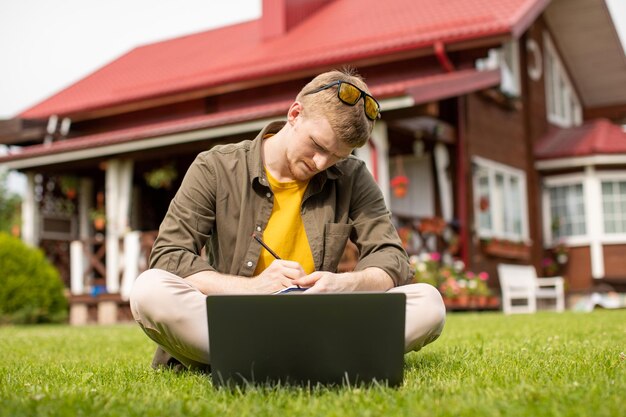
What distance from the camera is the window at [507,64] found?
1438 cm

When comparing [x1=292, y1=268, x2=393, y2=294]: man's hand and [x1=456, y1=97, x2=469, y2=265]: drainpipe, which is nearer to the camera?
[x1=292, y1=268, x2=393, y2=294]: man's hand

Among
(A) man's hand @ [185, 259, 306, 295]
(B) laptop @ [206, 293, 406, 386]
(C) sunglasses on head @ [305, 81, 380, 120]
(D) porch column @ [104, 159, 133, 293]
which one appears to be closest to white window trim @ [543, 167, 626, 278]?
(D) porch column @ [104, 159, 133, 293]

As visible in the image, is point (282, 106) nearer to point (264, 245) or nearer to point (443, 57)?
point (443, 57)

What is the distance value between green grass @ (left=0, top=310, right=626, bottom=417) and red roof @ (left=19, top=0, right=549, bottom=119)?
28.4ft

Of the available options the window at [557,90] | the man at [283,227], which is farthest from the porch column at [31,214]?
the man at [283,227]

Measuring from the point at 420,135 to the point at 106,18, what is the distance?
49.0 ft

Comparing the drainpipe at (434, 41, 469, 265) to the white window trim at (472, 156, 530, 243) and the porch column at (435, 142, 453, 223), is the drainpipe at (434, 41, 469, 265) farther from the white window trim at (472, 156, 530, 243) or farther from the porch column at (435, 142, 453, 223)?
the white window trim at (472, 156, 530, 243)

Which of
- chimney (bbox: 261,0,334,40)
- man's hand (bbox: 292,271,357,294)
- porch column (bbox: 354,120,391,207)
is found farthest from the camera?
chimney (bbox: 261,0,334,40)

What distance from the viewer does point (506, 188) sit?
1476cm

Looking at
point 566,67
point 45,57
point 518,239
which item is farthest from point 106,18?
point 518,239

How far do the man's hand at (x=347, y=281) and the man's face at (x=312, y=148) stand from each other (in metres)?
0.47

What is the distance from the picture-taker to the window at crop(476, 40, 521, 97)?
14.4 metres

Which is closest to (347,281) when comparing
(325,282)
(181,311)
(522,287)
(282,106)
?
(325,282)

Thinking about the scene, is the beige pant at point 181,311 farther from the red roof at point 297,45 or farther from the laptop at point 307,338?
the red roof at point 297,45
